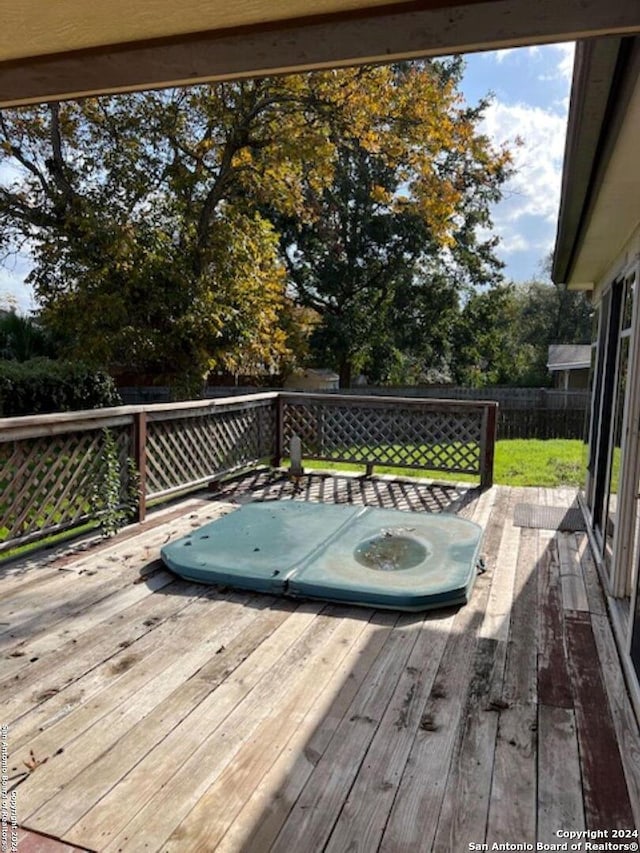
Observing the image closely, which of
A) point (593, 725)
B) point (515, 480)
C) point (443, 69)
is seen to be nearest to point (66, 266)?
point (515, 480)

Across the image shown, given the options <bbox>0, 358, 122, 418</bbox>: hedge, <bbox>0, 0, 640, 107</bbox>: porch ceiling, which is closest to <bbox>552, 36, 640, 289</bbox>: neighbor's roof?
<bbox>0, 0, 640, 107</bbox>: porch ceiling

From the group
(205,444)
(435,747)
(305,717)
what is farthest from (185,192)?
(435,747)

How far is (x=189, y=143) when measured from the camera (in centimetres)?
856

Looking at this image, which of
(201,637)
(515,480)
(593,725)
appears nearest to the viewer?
(593,725)

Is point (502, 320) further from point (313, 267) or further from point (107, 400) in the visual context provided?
point (107, 400)

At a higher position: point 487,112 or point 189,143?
point 487,112

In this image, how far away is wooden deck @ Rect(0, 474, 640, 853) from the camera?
1.74m

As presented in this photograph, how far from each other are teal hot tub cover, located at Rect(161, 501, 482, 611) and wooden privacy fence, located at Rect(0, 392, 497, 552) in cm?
88

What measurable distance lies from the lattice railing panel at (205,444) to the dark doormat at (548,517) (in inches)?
120

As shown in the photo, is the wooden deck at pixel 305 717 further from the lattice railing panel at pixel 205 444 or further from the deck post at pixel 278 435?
the deck post at pixel 278 435

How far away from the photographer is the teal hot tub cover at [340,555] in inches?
131

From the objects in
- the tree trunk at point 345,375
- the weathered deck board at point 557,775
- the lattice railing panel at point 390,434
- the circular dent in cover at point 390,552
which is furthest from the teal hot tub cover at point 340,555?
the tree trunk at point 345,375

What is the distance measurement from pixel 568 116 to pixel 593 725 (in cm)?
223

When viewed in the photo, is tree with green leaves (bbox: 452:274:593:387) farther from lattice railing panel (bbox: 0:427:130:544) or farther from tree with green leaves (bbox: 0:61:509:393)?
lattice railing panel (bbox: 0:427:130:544)
